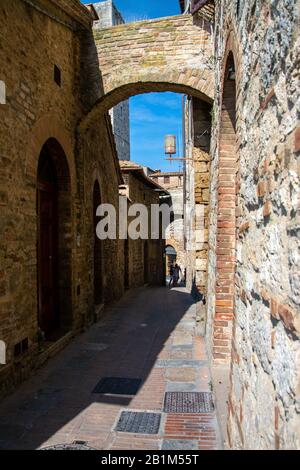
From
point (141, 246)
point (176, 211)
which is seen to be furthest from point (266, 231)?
point (176, 211)

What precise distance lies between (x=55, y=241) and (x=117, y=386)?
302 cm

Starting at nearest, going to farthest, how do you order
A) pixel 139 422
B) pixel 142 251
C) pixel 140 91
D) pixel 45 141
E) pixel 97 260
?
1. pixel 139 422
2. pixel 45 141
3. pixel 140 91
4. pixel 97 260
5. pixel 142 251

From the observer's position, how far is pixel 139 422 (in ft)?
12.5

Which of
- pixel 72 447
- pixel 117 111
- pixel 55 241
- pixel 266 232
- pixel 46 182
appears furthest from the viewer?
pixel 117 111

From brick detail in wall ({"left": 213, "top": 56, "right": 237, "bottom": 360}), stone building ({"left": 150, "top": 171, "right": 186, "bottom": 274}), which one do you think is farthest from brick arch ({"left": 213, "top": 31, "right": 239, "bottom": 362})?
stone building ({"left": 150, "top": 171, "right": 186, "bottom": 274})

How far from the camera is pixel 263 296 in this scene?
2051 mm

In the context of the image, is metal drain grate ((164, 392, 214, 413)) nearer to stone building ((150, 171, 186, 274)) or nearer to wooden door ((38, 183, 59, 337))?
wooden door ((38, 183, 59, 337))

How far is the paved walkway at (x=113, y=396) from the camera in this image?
3500 mm

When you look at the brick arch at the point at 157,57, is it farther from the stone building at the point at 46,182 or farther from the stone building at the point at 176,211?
the stone building at the point at 176,211

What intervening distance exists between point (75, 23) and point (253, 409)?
7118mm

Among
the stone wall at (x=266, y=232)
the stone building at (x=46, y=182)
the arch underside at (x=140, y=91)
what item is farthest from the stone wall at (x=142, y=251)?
the stone wall at (x=266, y=232)

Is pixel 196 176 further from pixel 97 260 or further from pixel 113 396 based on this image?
pixel 113 396

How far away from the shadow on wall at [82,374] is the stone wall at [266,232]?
1.81 m

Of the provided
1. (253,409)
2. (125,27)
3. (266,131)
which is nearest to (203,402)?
(253,409)
